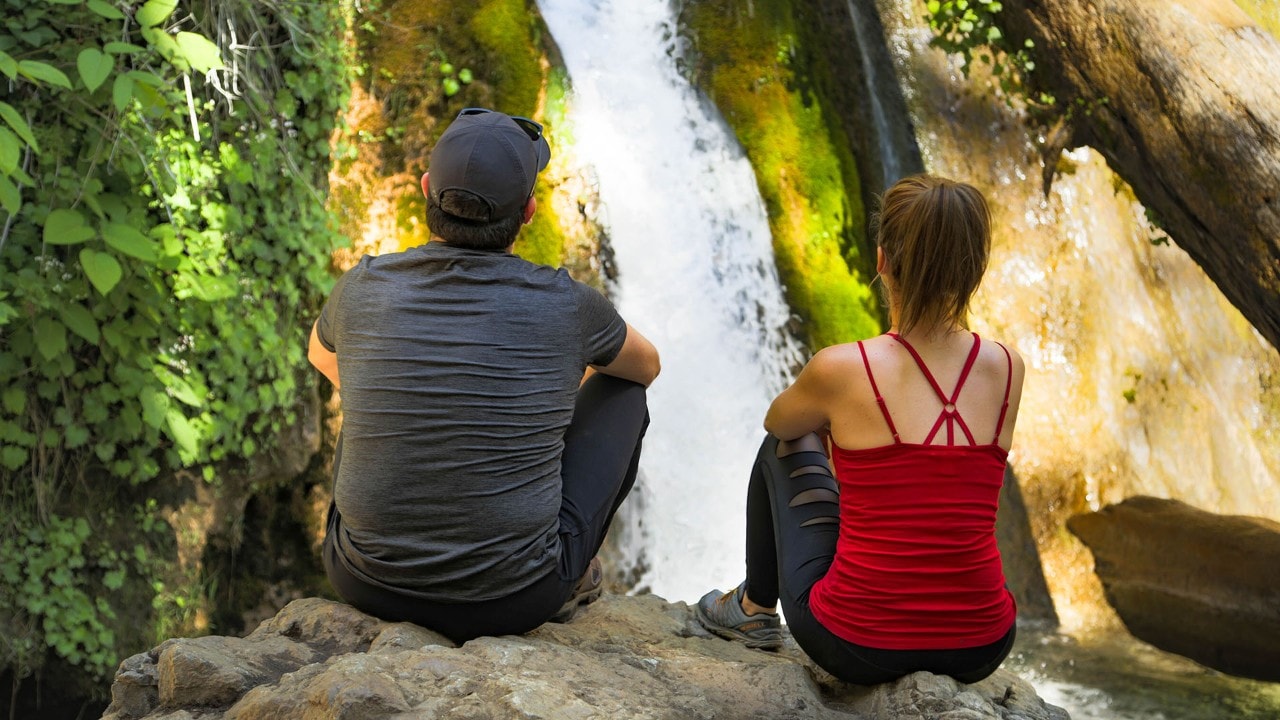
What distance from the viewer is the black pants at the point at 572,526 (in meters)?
2.49

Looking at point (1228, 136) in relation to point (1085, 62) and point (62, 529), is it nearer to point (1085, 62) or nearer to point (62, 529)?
point (1085, 62)

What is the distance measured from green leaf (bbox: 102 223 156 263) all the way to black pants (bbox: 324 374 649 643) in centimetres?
129

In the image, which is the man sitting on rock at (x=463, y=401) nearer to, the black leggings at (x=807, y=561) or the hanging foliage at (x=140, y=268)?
the black leggings at (x=807, y=561)

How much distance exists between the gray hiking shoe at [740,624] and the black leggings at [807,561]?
0.06m

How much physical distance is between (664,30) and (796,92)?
0.84 metres

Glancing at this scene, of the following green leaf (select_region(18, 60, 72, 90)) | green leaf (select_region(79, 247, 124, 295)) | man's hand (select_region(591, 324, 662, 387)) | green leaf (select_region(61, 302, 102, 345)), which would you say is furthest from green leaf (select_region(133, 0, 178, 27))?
man's hand (select_region(591, 324, 662, 387))

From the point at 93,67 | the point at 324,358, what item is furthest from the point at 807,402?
the point at 93,67

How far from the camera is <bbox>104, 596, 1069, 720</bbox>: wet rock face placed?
2.08 metres

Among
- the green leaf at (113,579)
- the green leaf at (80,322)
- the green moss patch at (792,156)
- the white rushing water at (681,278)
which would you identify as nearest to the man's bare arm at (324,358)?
the green leaf at (80,322)

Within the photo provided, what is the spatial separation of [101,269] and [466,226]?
1.57 meters

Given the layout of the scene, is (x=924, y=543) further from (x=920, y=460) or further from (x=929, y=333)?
(x=929, y=333)

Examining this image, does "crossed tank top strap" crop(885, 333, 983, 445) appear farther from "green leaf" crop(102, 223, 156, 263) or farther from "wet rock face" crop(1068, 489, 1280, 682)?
"wet rock face" crop(1068, 489, 1280, 682)

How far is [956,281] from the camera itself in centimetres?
235

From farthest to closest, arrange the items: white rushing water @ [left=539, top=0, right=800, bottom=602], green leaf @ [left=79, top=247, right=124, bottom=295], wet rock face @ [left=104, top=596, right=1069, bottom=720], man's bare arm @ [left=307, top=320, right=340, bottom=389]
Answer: white rushing water @ [left=539, top=0, right=800, bottom=602] < green leaf @ [left=79, top=247, right=124, bottom=295] < man's bare arm @ [left=307, top=320, right=340, bottom=389] < wet rock face @ [left=104, top=596, right=1069, bottom=720]
